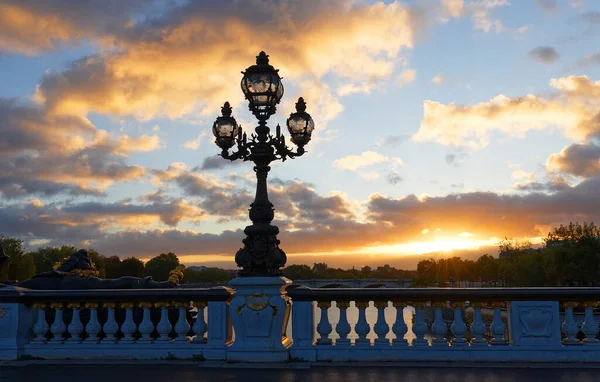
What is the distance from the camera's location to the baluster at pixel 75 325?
1049 centimetres

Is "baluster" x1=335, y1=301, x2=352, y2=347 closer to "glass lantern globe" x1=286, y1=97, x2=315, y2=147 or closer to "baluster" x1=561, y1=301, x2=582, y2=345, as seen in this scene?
"glass lantern globe" x1=286, y1=97, x2=315, y2=147

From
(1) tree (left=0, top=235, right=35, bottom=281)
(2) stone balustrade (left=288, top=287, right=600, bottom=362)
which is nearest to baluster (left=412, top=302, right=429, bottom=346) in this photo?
(2) stone balustrade (left=288, top=287, right=600, bottom=362)

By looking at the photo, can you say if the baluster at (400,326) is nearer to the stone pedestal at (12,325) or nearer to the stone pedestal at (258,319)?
the stone pedestal at (258,319)

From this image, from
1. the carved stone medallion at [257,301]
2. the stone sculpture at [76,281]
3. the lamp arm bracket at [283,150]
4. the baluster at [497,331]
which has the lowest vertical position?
the baluster at [497,331]

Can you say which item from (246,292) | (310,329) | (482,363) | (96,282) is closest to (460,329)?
(482,363)

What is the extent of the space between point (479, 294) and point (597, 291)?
1874 mm

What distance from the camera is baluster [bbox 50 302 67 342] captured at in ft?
34.5

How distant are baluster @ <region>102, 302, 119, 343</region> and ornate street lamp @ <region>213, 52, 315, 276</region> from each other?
233 cm

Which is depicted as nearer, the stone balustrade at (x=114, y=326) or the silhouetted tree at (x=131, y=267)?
the stone balustrade at (x=114, y=326)

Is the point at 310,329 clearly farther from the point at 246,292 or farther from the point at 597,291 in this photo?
the point at 597,291

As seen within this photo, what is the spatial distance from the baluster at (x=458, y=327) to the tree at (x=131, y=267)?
73200 millimetres

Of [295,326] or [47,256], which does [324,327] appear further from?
[47,256]

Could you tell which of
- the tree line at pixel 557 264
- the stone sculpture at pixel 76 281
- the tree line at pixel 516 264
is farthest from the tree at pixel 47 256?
the stone sculpture at pixel 76 281

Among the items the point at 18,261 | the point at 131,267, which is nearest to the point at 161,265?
the point at 131,267
